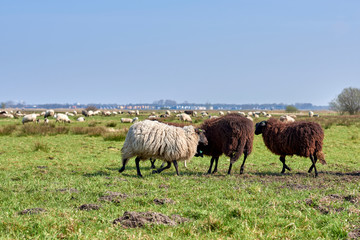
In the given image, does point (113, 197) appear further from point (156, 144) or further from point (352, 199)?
point (352, 199)

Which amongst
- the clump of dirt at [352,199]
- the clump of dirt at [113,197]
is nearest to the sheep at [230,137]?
the clump of dirt at [352,199]

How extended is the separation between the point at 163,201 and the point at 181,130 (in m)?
5.03

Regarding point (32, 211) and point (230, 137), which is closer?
point (32, 211)

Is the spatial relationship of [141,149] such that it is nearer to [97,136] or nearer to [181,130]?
[181,130]

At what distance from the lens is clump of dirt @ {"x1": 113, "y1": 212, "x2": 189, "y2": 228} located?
18.0 ft

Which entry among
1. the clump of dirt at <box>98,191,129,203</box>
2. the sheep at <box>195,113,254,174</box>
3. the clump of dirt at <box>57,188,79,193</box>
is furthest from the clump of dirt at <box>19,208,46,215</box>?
the sheep at <box>195,113,254,174</box>

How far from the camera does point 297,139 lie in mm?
11883

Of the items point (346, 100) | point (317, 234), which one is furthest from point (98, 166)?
point (346, 100)

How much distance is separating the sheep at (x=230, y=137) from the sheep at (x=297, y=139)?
3.47 feet

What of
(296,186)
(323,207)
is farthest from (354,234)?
(296,186)

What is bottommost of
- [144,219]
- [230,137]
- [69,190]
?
[69,190]

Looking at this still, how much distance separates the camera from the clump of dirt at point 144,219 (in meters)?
5.50

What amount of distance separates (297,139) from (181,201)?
6.16 m

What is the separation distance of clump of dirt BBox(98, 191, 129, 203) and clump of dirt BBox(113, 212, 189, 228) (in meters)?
1.44
